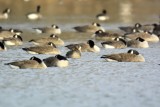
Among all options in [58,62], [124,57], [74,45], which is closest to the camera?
[58,62]

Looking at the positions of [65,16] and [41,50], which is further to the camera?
[65,16]

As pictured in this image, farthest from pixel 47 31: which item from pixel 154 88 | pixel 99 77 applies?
pixel 154 88

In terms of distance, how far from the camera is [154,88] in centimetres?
1248

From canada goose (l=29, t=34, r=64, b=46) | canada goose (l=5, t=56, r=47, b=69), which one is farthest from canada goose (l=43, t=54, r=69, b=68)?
canada goose (l=29, t=34, r=64, b=46)

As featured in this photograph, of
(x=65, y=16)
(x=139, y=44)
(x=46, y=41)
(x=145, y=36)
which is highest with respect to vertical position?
(x=65, y=16)

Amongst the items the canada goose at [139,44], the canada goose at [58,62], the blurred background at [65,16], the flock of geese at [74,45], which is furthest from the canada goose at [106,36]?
the canada goose at [58,62]

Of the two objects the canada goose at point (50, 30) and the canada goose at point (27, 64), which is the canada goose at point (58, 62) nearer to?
the canada goose at point (27, 64)

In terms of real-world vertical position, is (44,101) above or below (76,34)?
below

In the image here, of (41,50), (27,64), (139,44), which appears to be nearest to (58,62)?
(27,64)

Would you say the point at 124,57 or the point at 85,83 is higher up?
the point at 124,57

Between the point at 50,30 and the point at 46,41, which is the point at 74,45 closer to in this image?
the point at 46,41

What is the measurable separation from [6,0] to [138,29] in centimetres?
2603

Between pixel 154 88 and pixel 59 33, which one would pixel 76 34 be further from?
pixel 154 88

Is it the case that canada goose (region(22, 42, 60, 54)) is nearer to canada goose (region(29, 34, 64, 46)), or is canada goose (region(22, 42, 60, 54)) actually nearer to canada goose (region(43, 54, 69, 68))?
canada goose (region(43, 54, 69, 68))
